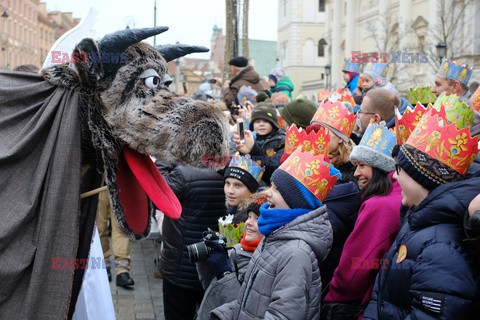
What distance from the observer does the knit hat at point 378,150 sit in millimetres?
4645

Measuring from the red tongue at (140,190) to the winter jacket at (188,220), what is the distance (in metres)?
2.78

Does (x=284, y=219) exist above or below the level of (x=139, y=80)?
below

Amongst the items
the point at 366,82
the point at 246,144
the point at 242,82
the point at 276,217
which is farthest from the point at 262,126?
the point at 242,82

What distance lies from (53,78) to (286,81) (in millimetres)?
9669

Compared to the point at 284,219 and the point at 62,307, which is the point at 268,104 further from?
the point at 62,307

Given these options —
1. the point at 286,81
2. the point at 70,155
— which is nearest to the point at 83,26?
the point at 70,155

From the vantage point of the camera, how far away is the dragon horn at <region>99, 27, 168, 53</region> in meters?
3.06

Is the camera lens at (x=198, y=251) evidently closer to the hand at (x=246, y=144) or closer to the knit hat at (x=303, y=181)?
the knit hat at (x=303, y=181)

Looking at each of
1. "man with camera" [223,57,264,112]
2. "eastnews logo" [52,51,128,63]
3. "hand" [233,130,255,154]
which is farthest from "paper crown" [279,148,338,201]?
"man with camera" [223,57,264,112]

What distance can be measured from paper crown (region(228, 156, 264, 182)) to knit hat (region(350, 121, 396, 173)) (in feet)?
→ 4.44

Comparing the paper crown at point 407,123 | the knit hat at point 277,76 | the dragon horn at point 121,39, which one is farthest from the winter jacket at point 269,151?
the knit hat at point 277,76

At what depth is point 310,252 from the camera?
379 centimetres

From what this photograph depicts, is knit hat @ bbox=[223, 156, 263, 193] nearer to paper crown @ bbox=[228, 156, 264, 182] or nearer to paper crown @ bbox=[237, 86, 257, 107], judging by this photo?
paper crown @ bbox=[228, 156, 264, 182]

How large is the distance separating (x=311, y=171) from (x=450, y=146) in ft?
2.83
